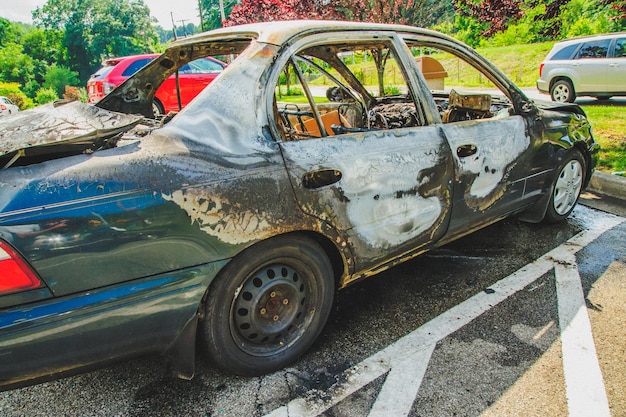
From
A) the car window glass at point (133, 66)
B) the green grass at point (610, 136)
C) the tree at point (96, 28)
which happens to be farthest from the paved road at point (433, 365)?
the tree at point (96, 28)

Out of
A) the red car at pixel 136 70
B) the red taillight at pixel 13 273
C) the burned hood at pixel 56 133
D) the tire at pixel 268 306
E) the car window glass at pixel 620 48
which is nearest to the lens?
the red taillight at pixel 13 273

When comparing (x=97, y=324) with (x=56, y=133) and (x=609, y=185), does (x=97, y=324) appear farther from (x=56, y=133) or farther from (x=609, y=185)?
(x=609, y=185)

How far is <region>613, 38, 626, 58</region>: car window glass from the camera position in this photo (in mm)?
→ 10344

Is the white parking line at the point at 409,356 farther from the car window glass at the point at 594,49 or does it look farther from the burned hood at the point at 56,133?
the car window glass at the point at 594,49

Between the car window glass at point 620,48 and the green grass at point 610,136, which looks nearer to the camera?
the green grass at point 610,136

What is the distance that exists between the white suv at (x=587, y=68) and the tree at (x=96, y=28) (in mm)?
70196

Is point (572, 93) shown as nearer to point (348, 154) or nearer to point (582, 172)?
point (582, 172)

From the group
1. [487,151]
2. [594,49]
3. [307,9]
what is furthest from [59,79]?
[487,151]

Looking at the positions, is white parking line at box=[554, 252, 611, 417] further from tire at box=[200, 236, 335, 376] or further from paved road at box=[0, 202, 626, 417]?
tire at box=[200, 236, 335, 376]

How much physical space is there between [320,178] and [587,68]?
37.2ft

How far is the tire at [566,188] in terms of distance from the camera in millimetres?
3631

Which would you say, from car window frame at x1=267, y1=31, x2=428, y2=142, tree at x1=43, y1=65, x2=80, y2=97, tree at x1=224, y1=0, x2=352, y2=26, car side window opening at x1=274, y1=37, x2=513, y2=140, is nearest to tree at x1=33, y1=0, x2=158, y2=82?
tree at x1=43, y1=65, x2=80, y2=97

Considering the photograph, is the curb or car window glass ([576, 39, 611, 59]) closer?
the curb

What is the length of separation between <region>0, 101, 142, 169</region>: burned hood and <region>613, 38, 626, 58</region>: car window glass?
39.6 ft
